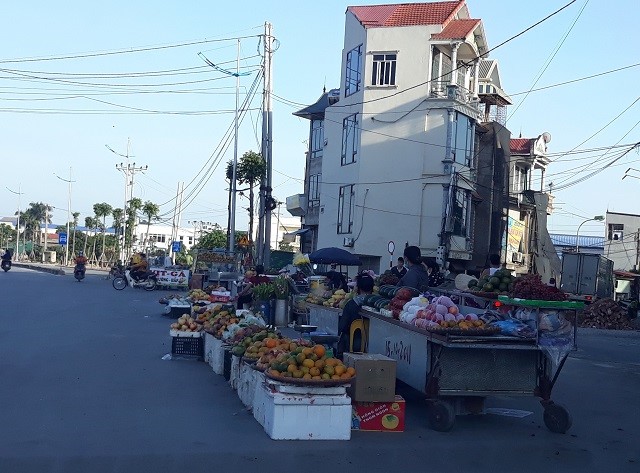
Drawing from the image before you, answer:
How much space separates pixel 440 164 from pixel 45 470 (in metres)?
33.7

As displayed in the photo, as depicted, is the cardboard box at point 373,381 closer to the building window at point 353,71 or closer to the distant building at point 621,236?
the building window at point 353,71

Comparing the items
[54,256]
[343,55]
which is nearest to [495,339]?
[343,55]

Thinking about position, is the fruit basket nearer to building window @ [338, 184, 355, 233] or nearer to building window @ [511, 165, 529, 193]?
building window @ [338, 184, 355, 233]

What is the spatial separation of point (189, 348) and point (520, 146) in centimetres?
4304

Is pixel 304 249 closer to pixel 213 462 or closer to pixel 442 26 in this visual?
pixel 442 26

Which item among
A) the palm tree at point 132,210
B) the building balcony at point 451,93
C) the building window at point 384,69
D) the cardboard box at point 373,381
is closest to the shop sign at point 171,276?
the building window at point 384,69

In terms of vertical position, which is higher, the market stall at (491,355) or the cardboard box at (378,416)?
the market stall at (491,355)

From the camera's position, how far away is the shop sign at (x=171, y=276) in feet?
134

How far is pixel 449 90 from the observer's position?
39.4 m

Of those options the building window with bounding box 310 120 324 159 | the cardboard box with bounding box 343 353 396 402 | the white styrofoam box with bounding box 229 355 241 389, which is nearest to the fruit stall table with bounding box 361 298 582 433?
the cardboard box with bounding box 343 353 396 402

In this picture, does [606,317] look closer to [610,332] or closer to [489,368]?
[610,332]

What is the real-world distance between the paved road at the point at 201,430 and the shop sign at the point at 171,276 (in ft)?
82.6

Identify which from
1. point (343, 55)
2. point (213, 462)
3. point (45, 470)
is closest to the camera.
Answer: point (45, 470)

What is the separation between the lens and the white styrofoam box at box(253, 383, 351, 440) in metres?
8.34
